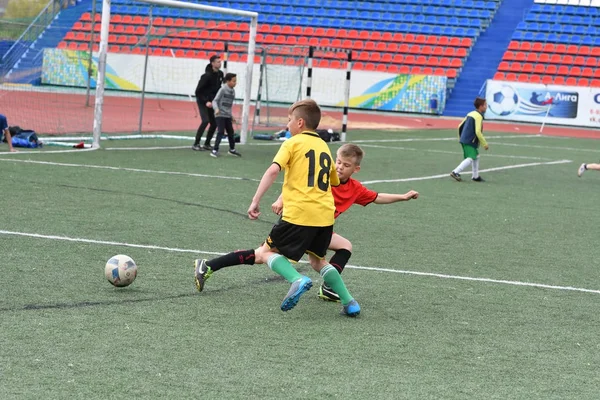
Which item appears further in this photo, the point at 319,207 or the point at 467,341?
the point at 319,207

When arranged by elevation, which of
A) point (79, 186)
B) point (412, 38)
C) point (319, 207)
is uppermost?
point (412, 38)

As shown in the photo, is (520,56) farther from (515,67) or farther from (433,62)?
(433,62)

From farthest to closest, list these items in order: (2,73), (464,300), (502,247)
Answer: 1. (2,73)
2. (502,247)
3. (464,300)

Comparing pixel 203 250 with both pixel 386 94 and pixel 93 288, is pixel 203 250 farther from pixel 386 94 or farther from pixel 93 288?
pixel 386 94

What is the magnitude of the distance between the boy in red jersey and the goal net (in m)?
11.4

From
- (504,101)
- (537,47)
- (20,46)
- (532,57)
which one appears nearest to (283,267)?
(20,46)

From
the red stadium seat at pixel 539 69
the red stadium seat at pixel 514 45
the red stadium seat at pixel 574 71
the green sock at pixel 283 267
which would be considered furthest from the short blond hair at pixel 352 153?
the red stadium seat at pixel 514 45

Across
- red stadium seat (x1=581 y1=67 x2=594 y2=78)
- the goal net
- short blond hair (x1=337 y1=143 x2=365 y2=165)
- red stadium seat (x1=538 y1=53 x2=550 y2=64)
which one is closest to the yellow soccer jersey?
short blond hair (x1=337 y1=143 x2=365 y2=165)

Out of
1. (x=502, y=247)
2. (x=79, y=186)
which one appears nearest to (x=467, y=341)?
(x=502, y=247)

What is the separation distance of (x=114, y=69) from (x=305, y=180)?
2678cm

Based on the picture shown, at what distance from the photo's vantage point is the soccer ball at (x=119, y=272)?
259 inches

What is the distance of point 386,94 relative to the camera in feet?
117

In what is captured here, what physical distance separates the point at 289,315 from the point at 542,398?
1.99m

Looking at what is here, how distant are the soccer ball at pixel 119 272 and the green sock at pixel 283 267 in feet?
3.22
